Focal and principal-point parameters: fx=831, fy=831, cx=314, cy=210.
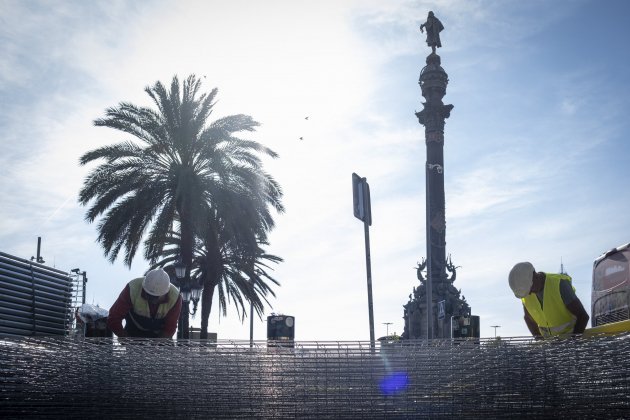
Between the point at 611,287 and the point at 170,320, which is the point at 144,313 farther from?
the point at 611,287

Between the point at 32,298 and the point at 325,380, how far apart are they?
3697mm

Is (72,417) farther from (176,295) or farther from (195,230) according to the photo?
(195,230)

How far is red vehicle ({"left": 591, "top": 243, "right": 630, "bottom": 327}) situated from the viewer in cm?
875

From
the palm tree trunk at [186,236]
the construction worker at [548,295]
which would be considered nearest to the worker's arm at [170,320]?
the construction worker at [548,295]

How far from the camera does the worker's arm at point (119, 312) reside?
7824mm

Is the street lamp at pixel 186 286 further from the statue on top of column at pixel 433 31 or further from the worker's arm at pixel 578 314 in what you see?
the statue on top of column at pixel 433 31

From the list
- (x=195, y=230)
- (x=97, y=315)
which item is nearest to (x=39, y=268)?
(x=97, y=315)

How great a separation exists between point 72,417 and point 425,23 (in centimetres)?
4475

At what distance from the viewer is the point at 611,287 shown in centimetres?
927

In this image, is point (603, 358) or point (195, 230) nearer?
point (603, 358)

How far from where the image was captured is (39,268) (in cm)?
782

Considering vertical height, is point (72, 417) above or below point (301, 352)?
below

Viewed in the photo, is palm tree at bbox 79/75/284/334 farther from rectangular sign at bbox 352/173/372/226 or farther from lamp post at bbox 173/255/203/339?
rectangular sign at bbox 352/173/372/226

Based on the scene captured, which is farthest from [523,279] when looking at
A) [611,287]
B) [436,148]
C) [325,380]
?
[436,148]
